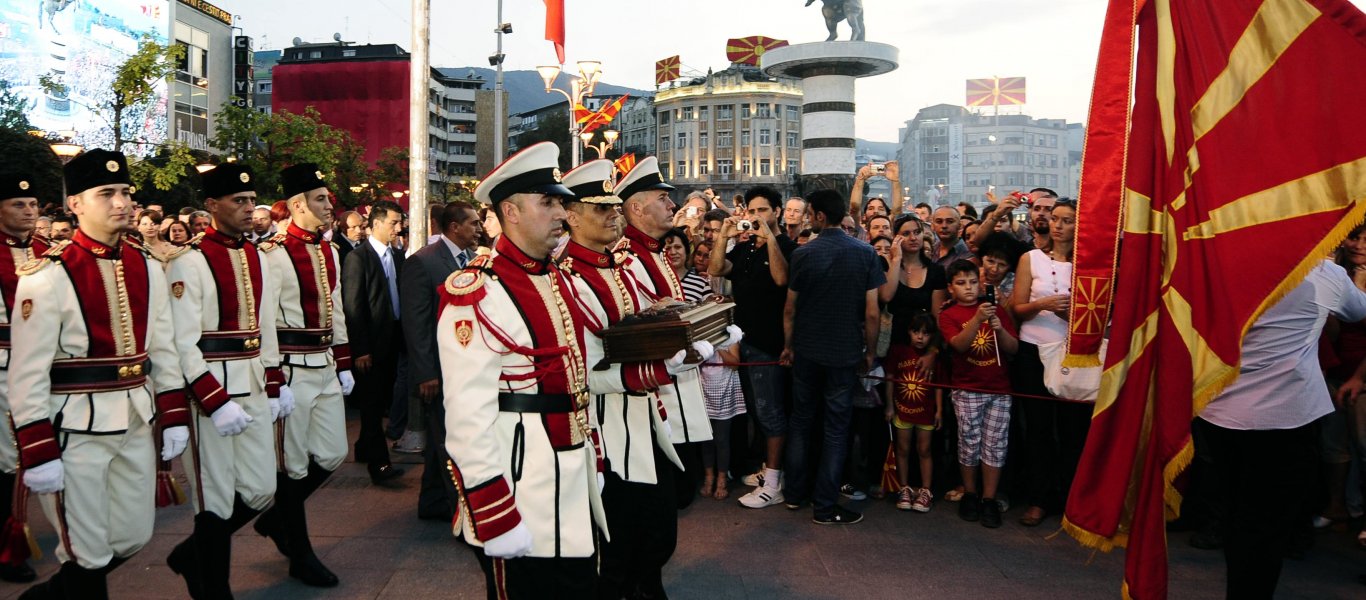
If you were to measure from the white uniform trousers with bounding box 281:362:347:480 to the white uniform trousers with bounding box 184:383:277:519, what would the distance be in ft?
0.96

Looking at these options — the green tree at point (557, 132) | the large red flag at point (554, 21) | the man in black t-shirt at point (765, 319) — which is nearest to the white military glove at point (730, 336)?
the man in black t-shirt at point (765, 319)

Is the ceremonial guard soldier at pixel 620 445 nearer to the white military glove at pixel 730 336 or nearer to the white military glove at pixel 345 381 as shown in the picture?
the white military glove at pixel 730 336

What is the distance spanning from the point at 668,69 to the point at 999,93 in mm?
51036

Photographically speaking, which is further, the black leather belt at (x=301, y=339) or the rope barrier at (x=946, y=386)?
the rope barrier at (x=946, y=386)

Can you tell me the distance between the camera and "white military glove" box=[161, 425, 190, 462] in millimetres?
4441

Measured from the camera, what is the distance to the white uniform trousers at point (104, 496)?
161 inches

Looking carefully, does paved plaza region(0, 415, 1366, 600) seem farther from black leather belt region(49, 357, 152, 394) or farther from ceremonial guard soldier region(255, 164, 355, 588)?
black leather belt region(49, 357, 152, 394)

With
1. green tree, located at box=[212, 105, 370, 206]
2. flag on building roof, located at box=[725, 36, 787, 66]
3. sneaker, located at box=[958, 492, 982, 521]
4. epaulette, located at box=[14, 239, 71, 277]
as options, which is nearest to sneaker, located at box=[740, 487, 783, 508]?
sneaker, located at box=[958, 492, 982, 521]

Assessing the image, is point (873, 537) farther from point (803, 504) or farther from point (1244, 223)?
point (1244, 223)

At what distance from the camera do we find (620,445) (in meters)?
4.42

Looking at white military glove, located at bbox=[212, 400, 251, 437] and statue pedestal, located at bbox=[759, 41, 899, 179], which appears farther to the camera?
statue pedestal, located at bbox=[759, 41, 899, 179]

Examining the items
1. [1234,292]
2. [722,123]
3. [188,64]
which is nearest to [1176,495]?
[1234,292]

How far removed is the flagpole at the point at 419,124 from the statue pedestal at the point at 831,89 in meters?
27.0

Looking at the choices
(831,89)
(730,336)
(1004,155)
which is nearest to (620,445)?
(730,336)
